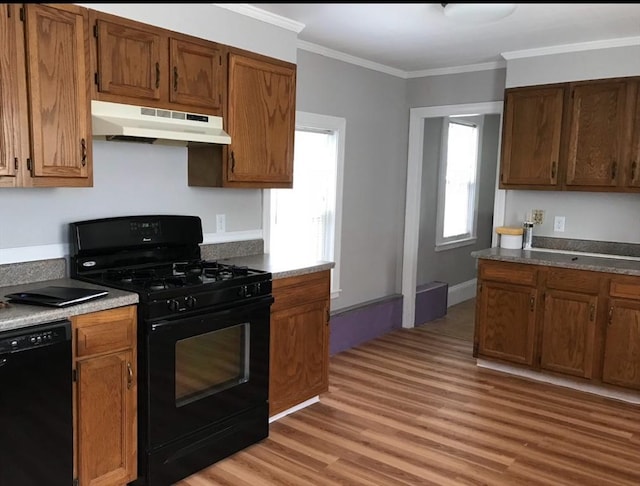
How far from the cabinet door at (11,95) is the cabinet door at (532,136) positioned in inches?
134

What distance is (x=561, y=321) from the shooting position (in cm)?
391

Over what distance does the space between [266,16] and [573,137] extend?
2.35 meters

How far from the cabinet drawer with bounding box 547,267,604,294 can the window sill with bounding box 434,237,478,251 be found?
229cm

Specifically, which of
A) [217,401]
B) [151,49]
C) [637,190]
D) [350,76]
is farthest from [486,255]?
[151,49]

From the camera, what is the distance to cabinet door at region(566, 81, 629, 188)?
3.88m

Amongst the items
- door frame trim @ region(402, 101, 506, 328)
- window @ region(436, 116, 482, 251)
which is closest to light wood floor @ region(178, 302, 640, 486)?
door frame trim @ region(402, 101, 506, 328)

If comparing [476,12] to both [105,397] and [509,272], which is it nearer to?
[509,272]

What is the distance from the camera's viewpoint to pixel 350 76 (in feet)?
15.1

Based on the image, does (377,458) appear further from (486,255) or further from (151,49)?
(151,49)

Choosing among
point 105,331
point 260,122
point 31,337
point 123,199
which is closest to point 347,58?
point 260,122

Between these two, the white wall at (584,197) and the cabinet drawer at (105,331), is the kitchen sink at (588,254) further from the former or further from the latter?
the cabinet drawer at (105,331)

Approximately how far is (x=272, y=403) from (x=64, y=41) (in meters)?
2.14

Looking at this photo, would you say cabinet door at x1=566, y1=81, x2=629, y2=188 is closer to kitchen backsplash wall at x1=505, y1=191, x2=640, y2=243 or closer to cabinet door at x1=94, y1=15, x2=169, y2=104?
kitchen backsplash wall at x1=505, y1=191, x2=640, y2=243

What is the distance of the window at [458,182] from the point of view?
620 cm
